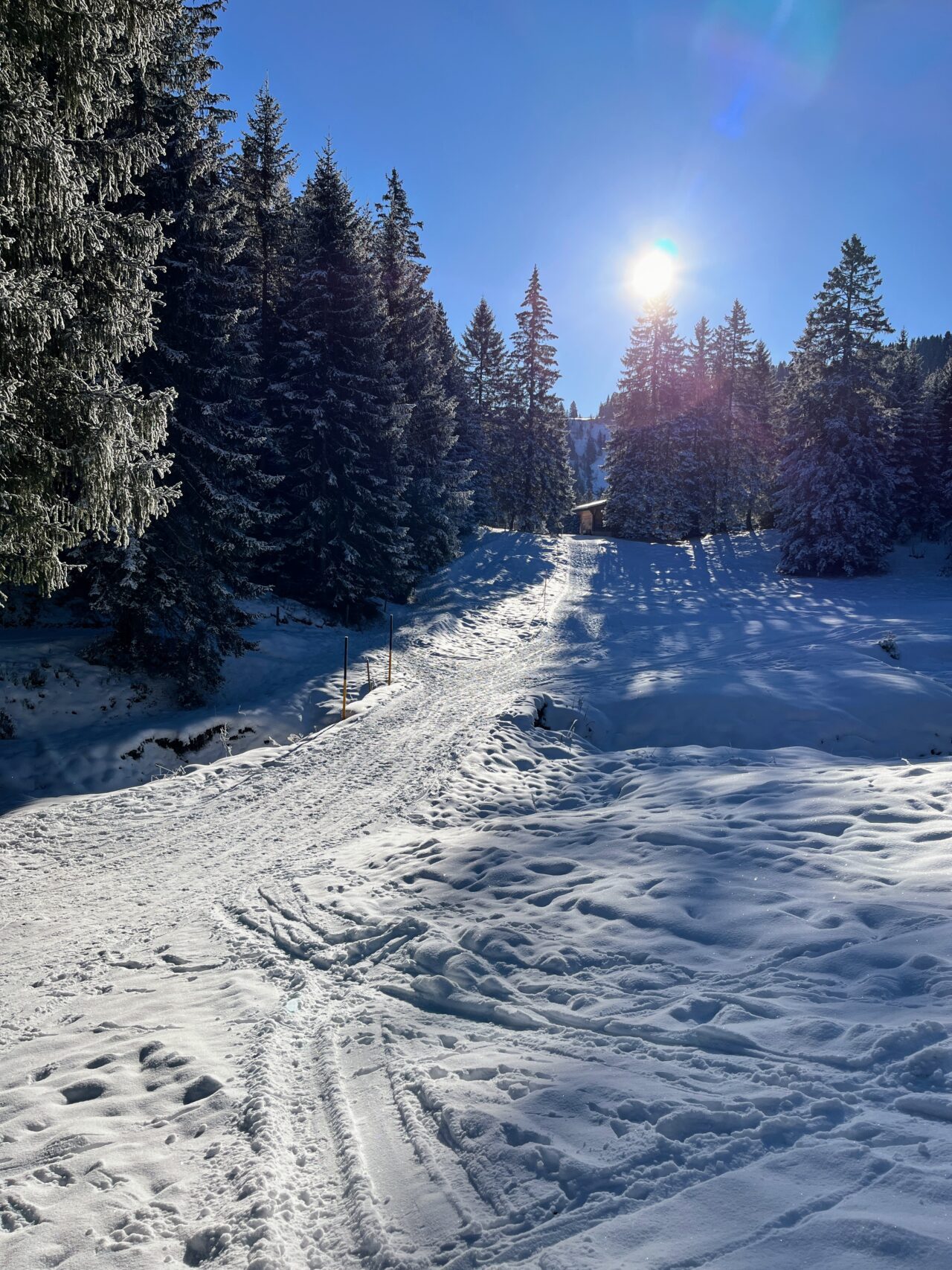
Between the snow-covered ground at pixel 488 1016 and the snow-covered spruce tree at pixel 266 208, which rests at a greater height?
the snow-covered spruce tree at pixel 266 208

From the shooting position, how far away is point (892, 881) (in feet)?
17.0

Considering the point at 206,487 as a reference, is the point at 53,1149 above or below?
below

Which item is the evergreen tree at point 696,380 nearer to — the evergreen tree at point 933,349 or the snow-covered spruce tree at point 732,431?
the snow-covered spruce tree at point 732,431

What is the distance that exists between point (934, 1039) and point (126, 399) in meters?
8.39

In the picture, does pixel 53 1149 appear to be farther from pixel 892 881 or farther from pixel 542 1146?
pixel 892 881

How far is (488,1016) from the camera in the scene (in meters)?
4.39

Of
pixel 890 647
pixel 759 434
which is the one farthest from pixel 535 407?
pixel 890 647

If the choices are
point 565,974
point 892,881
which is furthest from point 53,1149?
point 892,881

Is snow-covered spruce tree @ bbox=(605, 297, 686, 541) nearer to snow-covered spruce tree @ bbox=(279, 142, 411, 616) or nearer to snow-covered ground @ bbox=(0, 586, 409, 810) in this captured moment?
snow-covered spruce tree @ bbox=(279, 142, 411, 616)

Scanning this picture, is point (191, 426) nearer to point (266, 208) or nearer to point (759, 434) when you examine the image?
point (266, 208)

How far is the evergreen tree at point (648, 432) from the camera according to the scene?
43.8 metres

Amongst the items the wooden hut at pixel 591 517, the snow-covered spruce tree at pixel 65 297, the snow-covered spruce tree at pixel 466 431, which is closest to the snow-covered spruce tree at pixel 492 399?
the snow-covered spruce tree at pixel 466 431

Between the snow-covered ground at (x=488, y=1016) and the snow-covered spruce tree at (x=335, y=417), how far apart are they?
1086cm

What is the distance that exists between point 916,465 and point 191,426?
3831cm
